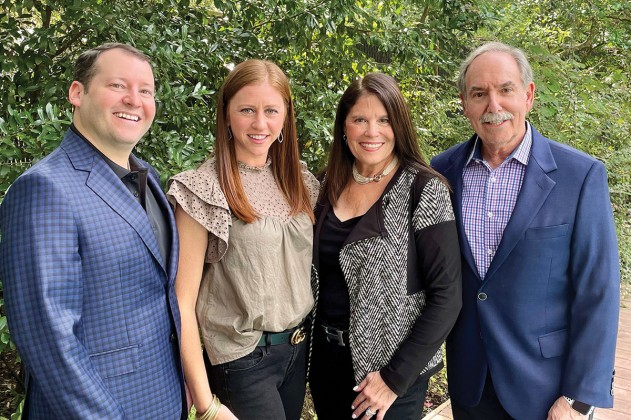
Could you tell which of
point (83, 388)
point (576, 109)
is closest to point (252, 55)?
point (83, 388)

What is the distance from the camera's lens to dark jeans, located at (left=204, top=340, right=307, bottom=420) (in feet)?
6.22

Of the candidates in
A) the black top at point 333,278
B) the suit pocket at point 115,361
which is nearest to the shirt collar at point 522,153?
the black top at point 333,278

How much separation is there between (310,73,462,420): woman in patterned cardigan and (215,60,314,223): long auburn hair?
17 cm

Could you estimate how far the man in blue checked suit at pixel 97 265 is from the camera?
1318mm

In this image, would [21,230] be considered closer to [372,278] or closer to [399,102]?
[372,278]

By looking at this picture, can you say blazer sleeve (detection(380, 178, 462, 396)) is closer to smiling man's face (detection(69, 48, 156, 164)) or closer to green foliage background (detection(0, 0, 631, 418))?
smiling man's face (detection(69, 48, 156, 164))

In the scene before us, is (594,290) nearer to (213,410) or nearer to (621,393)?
(213,410)

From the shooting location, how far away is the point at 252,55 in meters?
3.40

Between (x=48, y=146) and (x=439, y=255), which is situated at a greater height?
(x=48, y=146)

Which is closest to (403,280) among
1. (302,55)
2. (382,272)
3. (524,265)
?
(382,272)

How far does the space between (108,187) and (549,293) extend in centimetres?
155

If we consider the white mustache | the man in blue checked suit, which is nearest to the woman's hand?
the man in blue checked suit

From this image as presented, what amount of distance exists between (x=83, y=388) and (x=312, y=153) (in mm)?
2406

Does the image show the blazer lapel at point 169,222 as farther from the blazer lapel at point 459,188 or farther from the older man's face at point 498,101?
the older man's face at point 498,101
